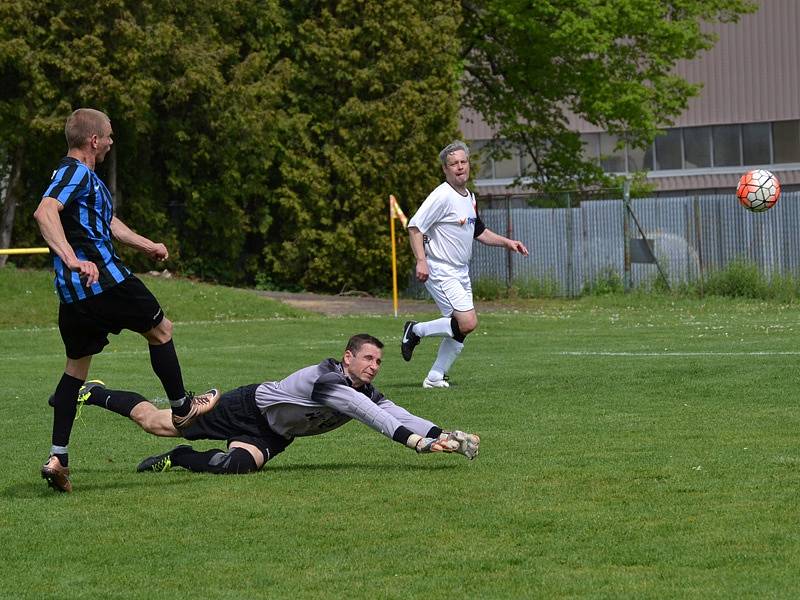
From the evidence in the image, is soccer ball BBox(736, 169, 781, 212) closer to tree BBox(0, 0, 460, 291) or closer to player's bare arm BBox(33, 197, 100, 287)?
tree BBox(0, 0, 460, 291)

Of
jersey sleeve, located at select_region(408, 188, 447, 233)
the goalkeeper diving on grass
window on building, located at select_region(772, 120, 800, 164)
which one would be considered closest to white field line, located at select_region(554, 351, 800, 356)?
jersey sleeve, located at select_region(408, 188, 447, 233)

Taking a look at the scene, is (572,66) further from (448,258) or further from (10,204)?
(448,258)

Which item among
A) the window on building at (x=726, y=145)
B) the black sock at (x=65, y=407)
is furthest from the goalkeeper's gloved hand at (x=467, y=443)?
the window on building at (x=726, y=145)

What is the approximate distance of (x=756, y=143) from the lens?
183 feet

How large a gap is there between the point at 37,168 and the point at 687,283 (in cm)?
1487

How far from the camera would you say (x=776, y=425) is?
944 cm

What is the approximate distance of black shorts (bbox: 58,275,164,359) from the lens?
7750mm

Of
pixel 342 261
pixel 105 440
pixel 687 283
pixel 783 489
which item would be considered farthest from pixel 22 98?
pixel 783 489

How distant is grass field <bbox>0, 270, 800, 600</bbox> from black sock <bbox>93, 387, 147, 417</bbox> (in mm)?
365

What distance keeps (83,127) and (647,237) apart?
27.2 metres

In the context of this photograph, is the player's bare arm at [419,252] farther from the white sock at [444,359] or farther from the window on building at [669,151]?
the window on building at [669,151]

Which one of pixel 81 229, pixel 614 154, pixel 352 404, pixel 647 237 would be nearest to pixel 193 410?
pixel 352 404

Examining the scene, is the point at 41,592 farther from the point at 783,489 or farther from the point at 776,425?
the point at 776,425

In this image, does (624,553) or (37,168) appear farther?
(37,168)
